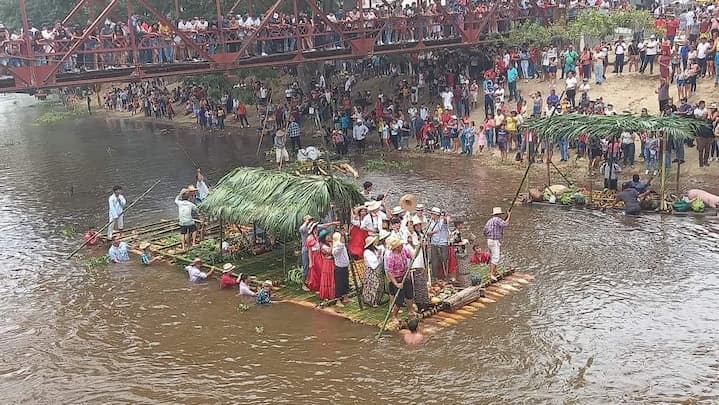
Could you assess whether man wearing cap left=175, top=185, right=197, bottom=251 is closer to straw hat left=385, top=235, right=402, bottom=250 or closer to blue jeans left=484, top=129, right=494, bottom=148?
straw hat left=385, top=235, right=402, bottom=250

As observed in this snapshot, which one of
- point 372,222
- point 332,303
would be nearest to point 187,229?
point 372,222

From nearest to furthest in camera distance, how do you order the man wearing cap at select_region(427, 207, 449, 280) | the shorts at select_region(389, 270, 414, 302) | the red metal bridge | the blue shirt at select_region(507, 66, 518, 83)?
the shorts at select_region(389, 270, 414, 302) → the man wearing cap at select_region(427, 207, 449, 280) → the red metal bridge → the blue shirt at select_region(507, 66, 518, 83)

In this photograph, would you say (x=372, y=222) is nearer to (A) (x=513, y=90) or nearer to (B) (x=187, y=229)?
(B) (x=187, y=229)

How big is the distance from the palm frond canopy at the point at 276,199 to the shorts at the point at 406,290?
7.96 feet

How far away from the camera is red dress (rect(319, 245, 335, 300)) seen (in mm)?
14234

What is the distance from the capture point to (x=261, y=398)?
11016mm

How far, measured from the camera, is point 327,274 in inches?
567

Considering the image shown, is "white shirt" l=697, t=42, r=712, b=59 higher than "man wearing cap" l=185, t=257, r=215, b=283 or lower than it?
higher

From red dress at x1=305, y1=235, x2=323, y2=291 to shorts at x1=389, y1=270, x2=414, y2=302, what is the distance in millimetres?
1864

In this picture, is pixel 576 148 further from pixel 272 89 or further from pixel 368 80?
pixel 272 89

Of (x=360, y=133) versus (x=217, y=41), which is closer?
(x=217, y=41)

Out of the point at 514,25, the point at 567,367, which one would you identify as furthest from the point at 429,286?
the point at 514,25

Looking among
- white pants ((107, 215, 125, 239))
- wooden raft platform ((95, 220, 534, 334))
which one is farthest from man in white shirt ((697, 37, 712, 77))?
white pants ((107, 215, 125, 239))

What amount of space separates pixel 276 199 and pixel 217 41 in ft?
44.1
